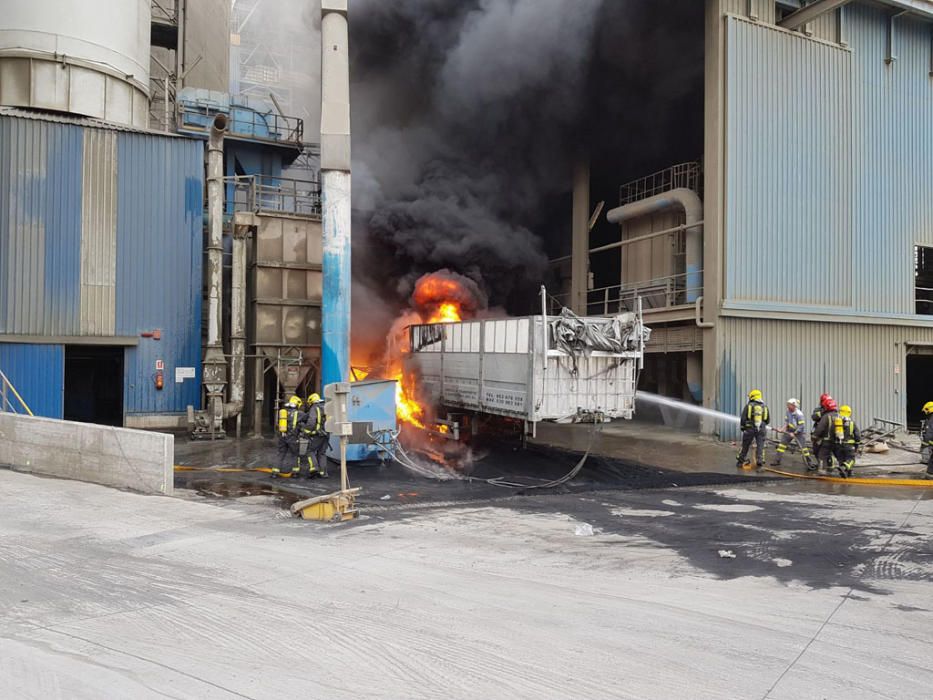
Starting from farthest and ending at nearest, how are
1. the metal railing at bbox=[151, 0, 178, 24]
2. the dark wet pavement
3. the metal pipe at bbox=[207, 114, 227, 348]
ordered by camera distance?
the metal railing at bbox=[151, 0, 178, 24], the metal pipe at bbox=[207, 114, 227, 348], the dark wet pavement

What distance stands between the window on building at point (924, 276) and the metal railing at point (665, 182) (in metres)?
6.64

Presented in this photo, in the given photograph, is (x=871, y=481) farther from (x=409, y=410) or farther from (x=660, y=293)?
(x=409, y=410)

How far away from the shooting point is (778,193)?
18.1 meters

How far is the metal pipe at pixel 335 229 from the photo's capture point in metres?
15.0

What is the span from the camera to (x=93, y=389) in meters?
21.2

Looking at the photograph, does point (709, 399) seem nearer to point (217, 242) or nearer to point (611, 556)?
point (611, 556)

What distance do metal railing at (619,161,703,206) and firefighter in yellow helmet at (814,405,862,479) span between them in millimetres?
9664

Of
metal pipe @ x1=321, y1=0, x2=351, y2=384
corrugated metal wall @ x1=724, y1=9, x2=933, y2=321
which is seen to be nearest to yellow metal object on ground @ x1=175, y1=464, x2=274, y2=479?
metal pipe @ x1=321, y1=0, x2=351, y2=384

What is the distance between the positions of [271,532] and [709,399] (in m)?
12.6

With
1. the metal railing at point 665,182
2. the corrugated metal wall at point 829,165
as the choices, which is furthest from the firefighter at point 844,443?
the metal railing at point 665,182

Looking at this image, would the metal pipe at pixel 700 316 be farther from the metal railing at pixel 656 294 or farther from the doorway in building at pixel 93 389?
the doorway in building at pixel 93 389

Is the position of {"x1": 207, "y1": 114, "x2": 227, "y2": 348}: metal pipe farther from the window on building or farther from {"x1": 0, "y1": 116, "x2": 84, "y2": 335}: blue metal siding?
the window on building

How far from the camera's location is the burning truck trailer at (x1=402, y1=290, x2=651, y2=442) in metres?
12.1

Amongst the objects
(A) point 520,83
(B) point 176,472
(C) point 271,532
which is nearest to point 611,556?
(C) point 271,532
